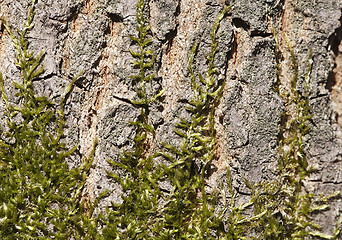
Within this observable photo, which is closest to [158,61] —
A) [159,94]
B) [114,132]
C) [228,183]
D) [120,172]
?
[159,94]

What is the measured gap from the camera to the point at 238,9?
1552 millimetres

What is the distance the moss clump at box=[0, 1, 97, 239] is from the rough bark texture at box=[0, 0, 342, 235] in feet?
0.16

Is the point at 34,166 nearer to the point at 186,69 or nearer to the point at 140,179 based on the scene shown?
the point at 140,179

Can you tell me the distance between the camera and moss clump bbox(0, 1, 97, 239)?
5.08 feet

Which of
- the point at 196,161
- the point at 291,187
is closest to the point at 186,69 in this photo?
the point at 196,161

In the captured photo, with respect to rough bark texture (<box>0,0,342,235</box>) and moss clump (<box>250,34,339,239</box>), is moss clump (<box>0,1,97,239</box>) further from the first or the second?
moss clump (<box>250,34,339,239</box>)

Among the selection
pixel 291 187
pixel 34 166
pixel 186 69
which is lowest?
pixel 34 166

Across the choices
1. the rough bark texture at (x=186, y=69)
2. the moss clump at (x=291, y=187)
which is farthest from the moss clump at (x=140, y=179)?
the moss clump at (x=291, y=187)

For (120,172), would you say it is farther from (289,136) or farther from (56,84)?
(289,136)

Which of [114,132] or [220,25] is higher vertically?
[220,25]

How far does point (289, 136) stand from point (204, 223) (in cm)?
59

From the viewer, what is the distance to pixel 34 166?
155 cm

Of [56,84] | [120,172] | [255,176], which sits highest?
[56,84]

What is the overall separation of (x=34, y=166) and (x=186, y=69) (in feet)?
2.78
